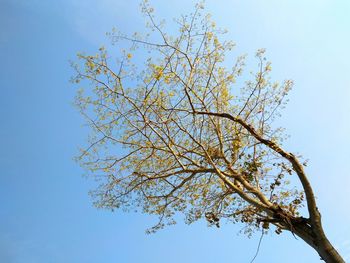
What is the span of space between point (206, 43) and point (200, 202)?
4.06 metres

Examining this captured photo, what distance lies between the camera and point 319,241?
23.8ft

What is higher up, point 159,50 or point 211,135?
point 159,50

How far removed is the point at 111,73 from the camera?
31.8ft

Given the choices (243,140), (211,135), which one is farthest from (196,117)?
(243,140)

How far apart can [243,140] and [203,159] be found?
1.07 m

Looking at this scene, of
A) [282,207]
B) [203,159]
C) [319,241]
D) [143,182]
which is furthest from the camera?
[143,182]

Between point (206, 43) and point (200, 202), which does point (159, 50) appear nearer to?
point (206, 43)

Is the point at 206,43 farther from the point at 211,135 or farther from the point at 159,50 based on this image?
the point at 211,135

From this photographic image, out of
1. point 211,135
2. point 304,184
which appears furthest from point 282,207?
point 211,135

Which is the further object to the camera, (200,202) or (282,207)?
(200,202)

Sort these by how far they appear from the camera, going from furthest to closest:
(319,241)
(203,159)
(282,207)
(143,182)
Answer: (143,182) → (203,159) → (282,207) → (319,241)

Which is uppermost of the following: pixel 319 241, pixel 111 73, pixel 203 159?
pixel 111 73

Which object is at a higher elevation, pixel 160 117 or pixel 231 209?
pixel 160 117

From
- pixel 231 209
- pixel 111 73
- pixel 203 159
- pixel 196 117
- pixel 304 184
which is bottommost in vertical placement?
pixel 304 184
